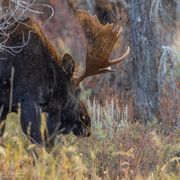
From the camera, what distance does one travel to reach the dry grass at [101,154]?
6910 millimetres

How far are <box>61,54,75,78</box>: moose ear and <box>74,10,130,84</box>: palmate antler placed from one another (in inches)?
8.9

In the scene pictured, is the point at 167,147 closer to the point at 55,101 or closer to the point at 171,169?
the point at 171,169

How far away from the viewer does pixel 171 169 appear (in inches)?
350

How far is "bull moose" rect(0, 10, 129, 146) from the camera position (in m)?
9.07

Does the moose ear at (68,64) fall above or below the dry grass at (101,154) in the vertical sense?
above

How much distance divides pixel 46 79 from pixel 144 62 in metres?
2.31

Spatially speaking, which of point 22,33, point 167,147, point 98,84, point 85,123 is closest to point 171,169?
point 167,147

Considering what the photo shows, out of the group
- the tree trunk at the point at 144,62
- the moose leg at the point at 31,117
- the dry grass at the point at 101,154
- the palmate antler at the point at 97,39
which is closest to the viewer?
the dry grass at the point at 101,154

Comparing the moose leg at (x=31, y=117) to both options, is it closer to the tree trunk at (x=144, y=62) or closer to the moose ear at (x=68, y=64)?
the moose ear at (x=68, y=64)

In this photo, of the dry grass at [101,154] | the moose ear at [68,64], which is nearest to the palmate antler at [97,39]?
the moose ear at [68,64]

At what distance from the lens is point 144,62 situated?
11156 millimetres

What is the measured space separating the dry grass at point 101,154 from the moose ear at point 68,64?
2.60 feet

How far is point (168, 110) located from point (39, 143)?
10.4ft

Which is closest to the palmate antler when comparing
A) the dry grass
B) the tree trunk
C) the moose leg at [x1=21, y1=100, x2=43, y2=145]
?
the dry grass
